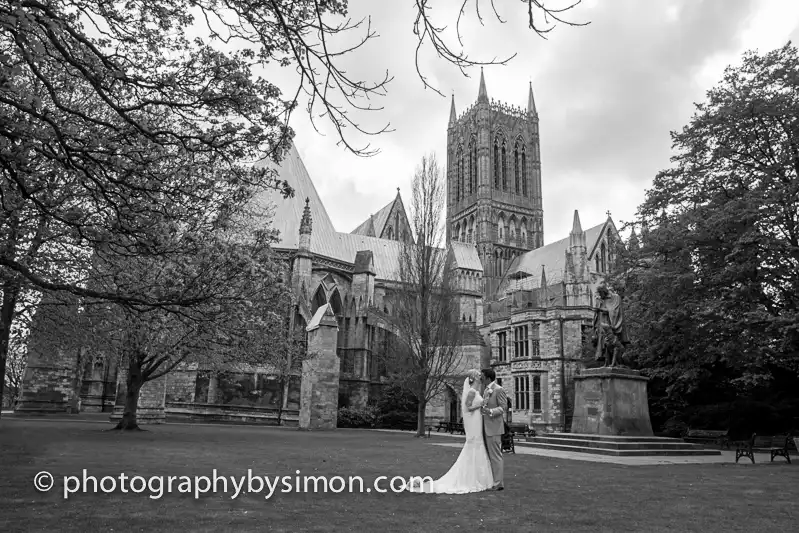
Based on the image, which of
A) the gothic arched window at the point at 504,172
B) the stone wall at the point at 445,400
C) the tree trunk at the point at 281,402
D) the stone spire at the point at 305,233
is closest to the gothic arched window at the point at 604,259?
the gothic arched window at the point at 504,172

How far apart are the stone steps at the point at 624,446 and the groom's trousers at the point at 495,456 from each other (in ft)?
25.5

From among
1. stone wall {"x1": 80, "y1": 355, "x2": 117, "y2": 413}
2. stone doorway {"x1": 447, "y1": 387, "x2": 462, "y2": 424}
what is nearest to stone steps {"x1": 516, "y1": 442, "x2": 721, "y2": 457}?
stone doorway {"x1": 447, "y1": 387, "x2": 462, "y2": 424}

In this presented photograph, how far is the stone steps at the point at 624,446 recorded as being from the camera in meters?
15.3

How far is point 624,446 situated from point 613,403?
1365mm

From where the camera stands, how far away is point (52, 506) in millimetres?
6594

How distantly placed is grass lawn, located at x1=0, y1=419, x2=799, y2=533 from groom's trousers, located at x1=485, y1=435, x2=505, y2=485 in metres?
0.23

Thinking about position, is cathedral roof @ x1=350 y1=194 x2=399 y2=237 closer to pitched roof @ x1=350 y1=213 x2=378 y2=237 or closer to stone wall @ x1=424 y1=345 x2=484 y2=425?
pitched roof @ x1=350 y1=213 x2=378 y2=237

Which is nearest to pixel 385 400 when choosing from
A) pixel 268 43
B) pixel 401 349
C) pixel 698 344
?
pixel 401 349

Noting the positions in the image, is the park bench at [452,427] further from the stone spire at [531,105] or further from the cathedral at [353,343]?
the stone spire at [531,105]

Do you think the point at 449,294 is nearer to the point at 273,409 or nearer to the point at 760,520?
the point at 273,409

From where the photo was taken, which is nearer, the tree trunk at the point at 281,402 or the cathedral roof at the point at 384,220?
the tree trunk at the point at 281,402

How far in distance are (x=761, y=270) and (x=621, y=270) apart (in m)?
8.06

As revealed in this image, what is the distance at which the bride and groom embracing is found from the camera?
8531 millimetres

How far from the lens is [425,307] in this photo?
91.1 feet
